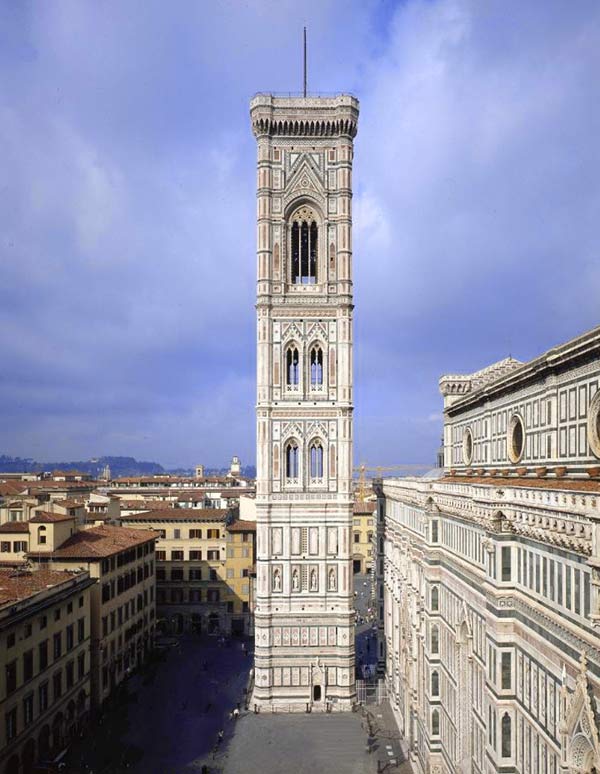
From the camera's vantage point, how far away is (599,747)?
1745 cm

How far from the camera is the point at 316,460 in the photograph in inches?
2314

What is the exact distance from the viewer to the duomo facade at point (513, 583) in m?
19.2

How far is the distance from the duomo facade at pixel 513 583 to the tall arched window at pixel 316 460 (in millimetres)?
12766

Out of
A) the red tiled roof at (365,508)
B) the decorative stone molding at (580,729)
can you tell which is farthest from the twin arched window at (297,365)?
the red tiled roof at (365,508)

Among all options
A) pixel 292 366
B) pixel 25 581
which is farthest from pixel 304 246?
pixel 25 581

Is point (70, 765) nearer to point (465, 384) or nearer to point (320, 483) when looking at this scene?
point (320, 483)

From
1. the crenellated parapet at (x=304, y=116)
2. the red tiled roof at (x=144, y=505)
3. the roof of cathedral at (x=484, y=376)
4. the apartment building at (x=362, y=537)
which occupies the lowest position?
the apartment building at (x=362, y=537)

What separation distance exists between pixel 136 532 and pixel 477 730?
4716 cm

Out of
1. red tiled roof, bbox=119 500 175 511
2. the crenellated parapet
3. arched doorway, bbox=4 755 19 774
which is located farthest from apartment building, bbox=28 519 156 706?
the crenellated parapet

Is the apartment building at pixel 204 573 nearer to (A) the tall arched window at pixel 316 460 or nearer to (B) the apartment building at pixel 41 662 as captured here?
(A) the tall arched window at pixel 316 460

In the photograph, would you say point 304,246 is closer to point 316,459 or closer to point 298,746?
point 316,459

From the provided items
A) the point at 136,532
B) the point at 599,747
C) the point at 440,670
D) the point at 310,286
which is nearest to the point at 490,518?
the point at 599,747

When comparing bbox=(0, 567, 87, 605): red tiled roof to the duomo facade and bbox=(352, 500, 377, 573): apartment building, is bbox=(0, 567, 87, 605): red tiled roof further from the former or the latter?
bbox=(352, 500, 377, 573): apartment building

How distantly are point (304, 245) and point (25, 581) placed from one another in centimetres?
3161
